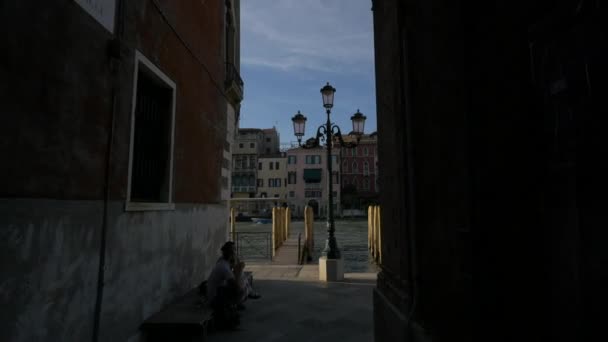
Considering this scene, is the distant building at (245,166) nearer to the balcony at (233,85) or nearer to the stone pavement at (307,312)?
the balcony at (233,85)

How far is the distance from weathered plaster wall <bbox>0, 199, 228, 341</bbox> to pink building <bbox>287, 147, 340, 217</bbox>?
183 ft

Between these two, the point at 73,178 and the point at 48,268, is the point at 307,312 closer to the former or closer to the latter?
the point at 48,268

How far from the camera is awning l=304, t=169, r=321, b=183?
60812mm

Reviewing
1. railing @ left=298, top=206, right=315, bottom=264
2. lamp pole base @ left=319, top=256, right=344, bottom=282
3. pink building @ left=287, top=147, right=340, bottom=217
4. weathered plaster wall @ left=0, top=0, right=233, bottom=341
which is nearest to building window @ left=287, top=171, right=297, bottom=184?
pink building @ left=287, top=147, right=340, bottom=217

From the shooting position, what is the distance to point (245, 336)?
4777 mm

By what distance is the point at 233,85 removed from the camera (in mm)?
8875

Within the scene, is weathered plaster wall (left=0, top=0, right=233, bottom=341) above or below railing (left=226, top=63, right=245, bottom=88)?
A: below

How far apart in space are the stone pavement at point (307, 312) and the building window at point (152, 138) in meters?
2.21

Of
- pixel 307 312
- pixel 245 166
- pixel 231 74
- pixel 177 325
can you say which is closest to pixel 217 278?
pixel 177 325

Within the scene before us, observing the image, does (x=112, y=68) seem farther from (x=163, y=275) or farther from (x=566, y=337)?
(x=566, y=337)

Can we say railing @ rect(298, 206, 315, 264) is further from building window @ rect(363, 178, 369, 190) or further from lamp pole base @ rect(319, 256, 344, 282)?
building window @ rect(363, 178, 369, 190)

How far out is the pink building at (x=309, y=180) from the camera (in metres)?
A: 61.0

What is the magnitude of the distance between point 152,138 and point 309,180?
56.3 meters

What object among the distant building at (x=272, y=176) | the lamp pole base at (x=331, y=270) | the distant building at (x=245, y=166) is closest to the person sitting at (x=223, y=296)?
the lamp pole base at (x=331, y=270)
